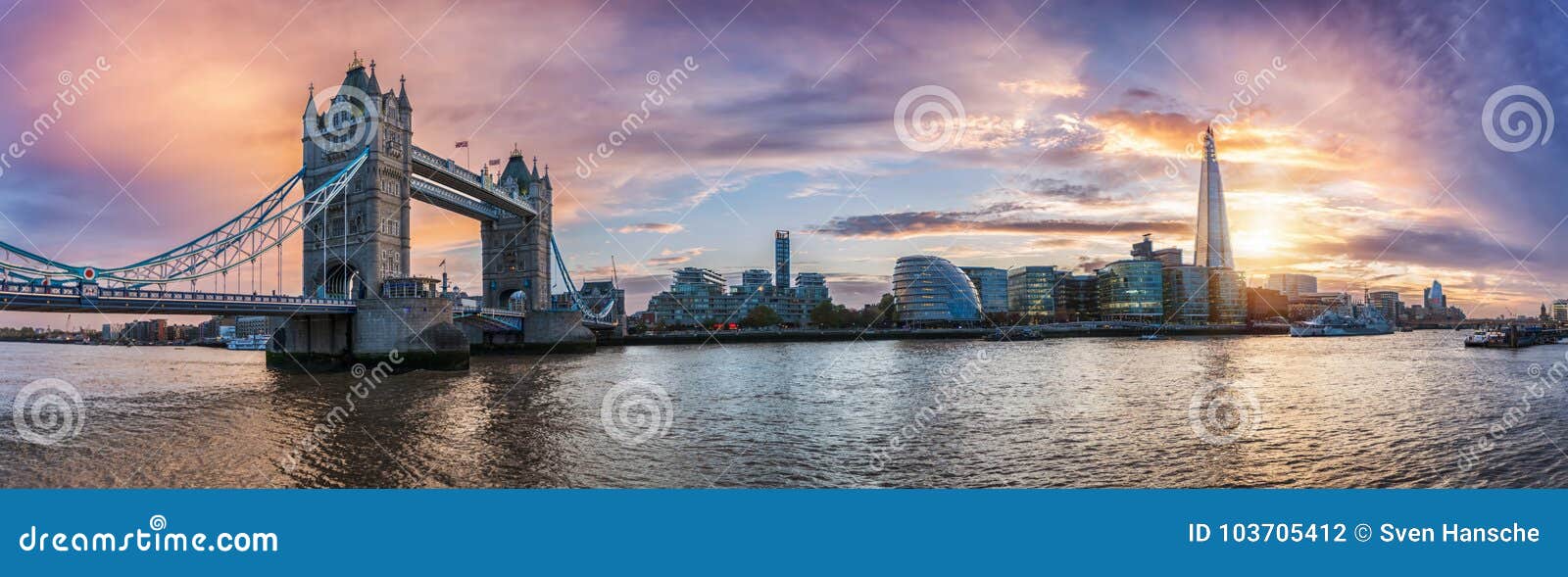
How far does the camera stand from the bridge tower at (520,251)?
233 feet

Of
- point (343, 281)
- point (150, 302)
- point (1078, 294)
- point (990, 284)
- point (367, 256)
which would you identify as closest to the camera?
point (150, 302)

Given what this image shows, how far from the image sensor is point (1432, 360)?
43844 mm

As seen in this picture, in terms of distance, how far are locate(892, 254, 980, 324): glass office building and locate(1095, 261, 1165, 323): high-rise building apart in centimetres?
2936

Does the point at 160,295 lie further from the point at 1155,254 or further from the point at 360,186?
the point at 1155,254

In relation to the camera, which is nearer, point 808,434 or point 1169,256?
point 808,434

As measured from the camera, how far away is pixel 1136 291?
472 ft

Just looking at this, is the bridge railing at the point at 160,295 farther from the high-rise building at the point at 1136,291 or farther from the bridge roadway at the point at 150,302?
the high-rise building at the point at 1136,291

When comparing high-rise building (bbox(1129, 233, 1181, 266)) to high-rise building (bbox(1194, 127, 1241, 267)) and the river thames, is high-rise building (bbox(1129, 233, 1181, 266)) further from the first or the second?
the river thames

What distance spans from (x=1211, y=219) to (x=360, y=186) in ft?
525

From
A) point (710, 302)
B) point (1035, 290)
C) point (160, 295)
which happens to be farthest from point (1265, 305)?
point (160, 295)

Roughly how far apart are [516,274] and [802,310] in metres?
88.4

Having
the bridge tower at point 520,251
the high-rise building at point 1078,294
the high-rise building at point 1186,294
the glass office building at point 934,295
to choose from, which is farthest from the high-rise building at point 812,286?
the bridge tower at point 520,251

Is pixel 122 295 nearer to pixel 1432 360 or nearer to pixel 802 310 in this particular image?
pixel 1432 360

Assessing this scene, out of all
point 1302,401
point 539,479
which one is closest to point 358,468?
point 539,479
